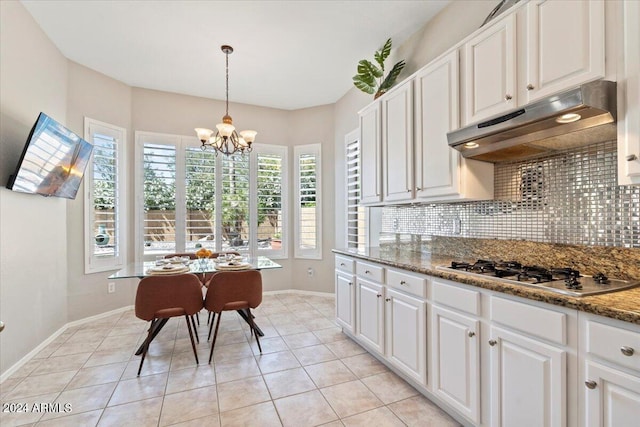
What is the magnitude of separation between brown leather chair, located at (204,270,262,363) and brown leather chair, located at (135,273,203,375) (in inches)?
4.6

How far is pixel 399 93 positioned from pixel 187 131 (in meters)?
3.23

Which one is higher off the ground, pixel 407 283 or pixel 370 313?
pixel 407 283

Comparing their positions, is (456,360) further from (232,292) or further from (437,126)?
(232,292)

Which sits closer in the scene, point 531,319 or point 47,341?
point 531,319

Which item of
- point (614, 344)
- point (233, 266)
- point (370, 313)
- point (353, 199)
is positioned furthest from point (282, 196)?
point (614, 344)

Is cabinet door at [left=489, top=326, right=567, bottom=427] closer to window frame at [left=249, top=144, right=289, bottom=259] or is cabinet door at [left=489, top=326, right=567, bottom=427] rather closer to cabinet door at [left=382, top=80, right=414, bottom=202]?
cabinet door at [left=382, top=80, right=414, bottom=202]

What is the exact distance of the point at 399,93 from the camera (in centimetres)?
263

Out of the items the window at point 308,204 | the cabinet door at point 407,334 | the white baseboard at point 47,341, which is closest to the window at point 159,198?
the white baseboard at point 47,341

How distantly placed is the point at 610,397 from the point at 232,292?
2499mm

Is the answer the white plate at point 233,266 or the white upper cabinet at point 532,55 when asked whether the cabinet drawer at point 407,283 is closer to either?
the white upper cabinet at point 532,55

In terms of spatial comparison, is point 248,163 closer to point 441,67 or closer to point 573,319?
point 441,67

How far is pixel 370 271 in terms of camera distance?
2.62 metres

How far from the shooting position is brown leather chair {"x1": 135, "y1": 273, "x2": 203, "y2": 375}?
250 centimetres

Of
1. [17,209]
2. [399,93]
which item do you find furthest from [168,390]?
[399,93]
